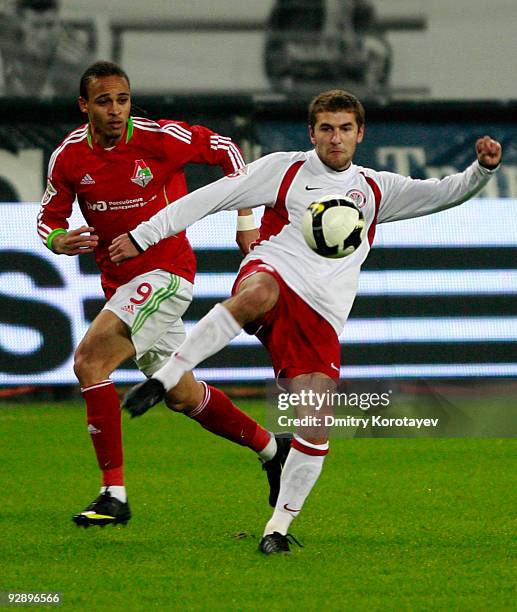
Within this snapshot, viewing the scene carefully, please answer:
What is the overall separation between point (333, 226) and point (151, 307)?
1.23 metres

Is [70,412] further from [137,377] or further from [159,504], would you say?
[159,504]

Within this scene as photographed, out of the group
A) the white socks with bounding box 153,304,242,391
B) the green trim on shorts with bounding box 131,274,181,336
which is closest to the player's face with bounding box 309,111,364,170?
the white socks with bounding box 153,304,242,391

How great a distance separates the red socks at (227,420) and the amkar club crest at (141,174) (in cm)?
102

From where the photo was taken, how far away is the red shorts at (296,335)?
17.4ft

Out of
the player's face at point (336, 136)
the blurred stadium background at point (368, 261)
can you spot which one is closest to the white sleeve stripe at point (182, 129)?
the player's face at point (336, 136)

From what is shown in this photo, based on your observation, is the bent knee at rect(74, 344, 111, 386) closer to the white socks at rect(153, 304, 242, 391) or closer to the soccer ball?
the white socks at rect(153, 304, 242, 391)

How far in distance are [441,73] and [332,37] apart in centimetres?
114

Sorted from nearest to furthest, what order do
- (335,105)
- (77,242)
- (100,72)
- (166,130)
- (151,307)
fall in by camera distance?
(335,105) → (77,242) → (100,72) → (151,307) → (166,130)

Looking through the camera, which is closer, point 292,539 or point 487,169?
point 487,169

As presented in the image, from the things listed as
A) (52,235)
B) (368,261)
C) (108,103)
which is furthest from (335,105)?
(368,261)

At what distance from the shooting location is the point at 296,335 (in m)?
5.31

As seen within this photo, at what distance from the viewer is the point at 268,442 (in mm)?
6367

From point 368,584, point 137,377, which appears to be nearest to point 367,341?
point 137,377

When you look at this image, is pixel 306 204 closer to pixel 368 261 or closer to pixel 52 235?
pixel 52 235
